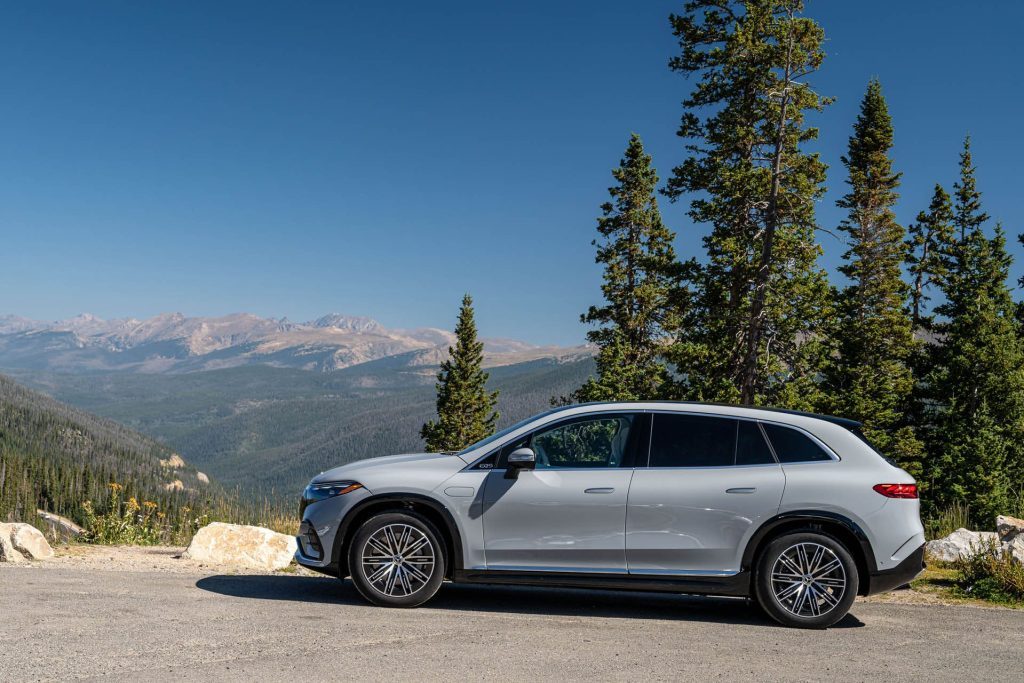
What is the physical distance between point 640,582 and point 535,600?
58.9 inches

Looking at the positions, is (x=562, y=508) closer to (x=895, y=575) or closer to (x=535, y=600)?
(x=535, y=600)

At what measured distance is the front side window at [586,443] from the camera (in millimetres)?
7281

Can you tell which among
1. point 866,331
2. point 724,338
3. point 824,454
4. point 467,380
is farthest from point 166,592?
point 467,380

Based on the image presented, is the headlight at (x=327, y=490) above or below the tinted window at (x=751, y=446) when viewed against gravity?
below

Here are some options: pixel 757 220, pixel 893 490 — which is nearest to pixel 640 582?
pixel 893 490

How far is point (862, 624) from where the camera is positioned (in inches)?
287

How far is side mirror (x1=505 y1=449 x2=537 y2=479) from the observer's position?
705cm

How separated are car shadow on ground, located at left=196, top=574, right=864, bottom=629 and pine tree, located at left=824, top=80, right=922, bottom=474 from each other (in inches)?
1008

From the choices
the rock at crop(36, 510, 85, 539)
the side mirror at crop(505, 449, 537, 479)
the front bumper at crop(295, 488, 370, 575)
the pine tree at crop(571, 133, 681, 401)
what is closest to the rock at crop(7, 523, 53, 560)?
the front bumper at crop(295, 488, 370, 575)

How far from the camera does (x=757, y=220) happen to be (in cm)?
2623

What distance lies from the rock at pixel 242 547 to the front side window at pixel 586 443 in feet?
15.7

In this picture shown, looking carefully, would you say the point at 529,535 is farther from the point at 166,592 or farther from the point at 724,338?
the point at 724,338

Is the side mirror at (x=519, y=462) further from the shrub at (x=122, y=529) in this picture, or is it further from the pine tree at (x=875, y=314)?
the pine tree at (x=875, y=314)

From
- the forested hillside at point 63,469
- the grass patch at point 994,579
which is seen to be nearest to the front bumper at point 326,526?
the grass patch at point 994,579
